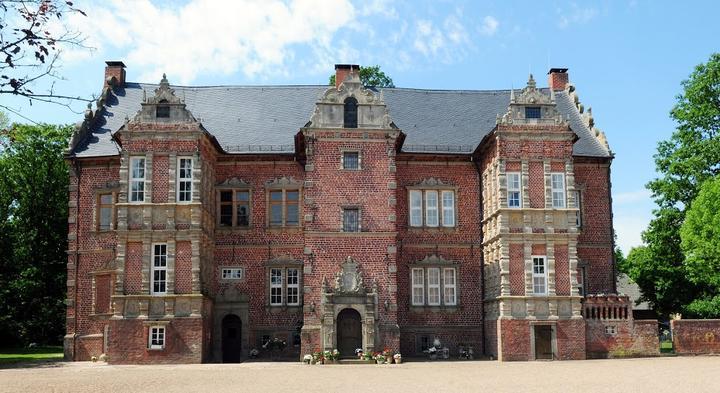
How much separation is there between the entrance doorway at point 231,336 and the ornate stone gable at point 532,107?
1358cm

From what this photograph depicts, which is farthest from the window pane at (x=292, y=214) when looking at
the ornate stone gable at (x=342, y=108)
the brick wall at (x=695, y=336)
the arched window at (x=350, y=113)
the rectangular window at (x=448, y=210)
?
the brick wall at (x=695, y=336)

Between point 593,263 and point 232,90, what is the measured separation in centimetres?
1875

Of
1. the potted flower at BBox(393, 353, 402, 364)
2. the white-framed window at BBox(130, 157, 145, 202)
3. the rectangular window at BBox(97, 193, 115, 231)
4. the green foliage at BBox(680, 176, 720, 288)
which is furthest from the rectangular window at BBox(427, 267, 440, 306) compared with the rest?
the rectangular window at BBox(97, 193, 115, 231)

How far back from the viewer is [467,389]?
59.2 feet

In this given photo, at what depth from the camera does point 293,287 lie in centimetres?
3189

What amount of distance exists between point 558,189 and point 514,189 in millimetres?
1762

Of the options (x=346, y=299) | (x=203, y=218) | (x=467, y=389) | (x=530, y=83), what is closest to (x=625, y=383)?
(x=467, y=389)

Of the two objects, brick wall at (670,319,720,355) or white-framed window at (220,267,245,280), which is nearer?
brick wall at (670,319,720,355)

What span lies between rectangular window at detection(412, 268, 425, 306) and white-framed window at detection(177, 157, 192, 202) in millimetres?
9978

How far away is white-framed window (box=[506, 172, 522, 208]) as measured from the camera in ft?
97.4

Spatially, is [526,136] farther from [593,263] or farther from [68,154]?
[68,154]

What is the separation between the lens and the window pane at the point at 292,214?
32312 mm

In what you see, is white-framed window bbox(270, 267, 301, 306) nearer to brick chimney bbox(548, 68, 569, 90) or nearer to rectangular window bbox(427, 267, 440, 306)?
rectangular window bbox(427, 267, 440, 306)

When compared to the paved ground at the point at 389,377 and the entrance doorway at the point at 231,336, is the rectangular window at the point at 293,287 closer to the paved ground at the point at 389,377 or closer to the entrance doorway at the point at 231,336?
the entrance doorway at the point at 231,336
